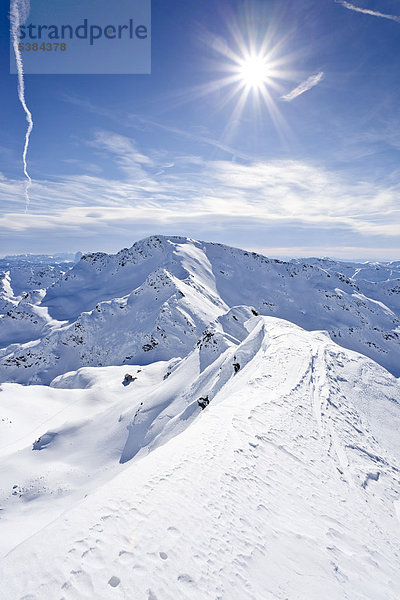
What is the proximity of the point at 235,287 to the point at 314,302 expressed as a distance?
139ft

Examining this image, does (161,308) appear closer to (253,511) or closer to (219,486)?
(219,486)

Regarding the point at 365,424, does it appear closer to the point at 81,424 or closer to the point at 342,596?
the point at 342,596

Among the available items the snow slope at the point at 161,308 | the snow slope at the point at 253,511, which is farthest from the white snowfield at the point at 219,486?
the snow slope at the point at 161,308

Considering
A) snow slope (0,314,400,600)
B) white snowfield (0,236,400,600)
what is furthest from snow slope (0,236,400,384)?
snow slope (0,314,400,600)

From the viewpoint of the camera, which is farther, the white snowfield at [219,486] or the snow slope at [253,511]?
the white snowfield at [219,486]

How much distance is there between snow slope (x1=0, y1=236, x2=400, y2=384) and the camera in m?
87.9

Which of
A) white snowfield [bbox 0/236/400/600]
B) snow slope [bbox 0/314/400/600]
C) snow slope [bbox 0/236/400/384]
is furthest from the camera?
snow slope [bbox 0/236/400/384]

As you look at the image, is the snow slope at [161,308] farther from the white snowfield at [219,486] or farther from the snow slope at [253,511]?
the snow slope at [253,511]

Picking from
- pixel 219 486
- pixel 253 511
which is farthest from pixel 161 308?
pixel 253 511

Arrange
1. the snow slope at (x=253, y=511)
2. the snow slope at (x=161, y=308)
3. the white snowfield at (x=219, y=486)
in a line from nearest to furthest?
1. the snow slope at (x=253, y=511)
2. the white snowfield at (x=219, y=486)
3. the snow slope at (x=161, y=308)

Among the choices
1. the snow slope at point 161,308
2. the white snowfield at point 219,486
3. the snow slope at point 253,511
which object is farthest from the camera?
the snow slope at point 161,308

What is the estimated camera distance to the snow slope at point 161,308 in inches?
3460

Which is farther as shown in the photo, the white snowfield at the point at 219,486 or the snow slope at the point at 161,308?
the snow slope at the point at 161,308

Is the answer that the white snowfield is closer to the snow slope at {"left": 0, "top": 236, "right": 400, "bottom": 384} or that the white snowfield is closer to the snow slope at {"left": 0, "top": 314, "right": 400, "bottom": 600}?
the snow slope at {"left": 0, "top": 314, "right": 400, "bottom": 600}
